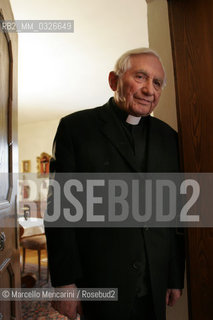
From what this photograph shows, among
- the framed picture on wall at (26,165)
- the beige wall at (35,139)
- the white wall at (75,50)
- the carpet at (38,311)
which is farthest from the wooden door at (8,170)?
the framed picture on wall at (26,165)

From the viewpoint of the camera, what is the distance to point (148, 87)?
3.52 feet

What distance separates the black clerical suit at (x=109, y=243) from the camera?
39.8 inches

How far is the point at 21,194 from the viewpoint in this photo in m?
6.80

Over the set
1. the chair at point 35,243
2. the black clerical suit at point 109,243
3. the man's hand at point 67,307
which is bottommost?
the chair at point 35,243

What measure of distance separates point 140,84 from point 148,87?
0.12 ft

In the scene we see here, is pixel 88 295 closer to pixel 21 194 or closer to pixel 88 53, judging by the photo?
pixel 88 53

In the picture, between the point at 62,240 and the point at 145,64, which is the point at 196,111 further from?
the point at 62,240

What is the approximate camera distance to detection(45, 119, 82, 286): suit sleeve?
100 centimetres

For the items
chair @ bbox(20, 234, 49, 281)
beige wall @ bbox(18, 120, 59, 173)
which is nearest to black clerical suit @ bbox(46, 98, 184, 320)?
chair @ bbox(20, 234, 49, 281)

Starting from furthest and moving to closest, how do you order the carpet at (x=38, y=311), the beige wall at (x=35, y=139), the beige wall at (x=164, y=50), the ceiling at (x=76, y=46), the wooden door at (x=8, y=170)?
the beige wall at (x=35, y=139)
the carpet at (x=38, y=311)
the ceiling at (x=76, y=46)
the beige wall at (x=164, y=50)
the wooden door at (x=8, y=170)

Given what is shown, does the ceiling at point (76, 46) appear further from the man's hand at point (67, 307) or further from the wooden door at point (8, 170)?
the man's hand at point (67, 307)

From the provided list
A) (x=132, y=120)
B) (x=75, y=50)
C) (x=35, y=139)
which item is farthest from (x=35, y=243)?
(x=35, y=139)

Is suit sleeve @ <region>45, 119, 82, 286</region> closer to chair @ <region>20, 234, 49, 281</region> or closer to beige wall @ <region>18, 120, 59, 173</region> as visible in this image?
chair @ <region>20, 234, 49, 281</region>

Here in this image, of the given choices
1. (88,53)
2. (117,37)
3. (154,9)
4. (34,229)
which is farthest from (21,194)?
(154,9)
